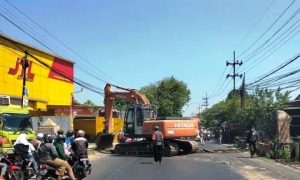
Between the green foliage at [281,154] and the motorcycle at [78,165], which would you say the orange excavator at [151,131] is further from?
the motorcycle at [78,165]

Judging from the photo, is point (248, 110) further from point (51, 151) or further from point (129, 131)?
point (51, 151)

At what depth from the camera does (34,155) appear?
63.8 ft

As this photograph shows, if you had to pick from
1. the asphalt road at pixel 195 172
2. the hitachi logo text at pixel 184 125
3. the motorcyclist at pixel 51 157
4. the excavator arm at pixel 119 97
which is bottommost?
the asphalt road at pixel 195 172

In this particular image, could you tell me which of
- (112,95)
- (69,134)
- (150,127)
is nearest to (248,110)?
(112,95)

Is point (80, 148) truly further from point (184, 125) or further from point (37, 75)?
point (37, 75)

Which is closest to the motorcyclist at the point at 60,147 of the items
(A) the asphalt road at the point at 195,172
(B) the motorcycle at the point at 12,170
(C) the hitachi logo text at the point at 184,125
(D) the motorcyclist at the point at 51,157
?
(D) the motorcyclist at the point at 51,157

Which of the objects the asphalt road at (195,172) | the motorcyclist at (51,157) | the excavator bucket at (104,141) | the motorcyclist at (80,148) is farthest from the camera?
the excavator bucket at (104,141)

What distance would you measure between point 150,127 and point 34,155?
15.3 metres

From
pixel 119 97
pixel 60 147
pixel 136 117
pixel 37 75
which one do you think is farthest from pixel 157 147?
pixel 37 75

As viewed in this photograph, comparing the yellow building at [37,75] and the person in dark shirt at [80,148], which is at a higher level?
the yellow building at [37,75]

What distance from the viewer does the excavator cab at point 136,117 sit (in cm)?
3569

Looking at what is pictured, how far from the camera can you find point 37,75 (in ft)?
159

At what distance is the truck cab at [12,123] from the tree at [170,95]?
85.9 metres

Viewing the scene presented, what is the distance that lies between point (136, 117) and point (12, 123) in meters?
13.0
